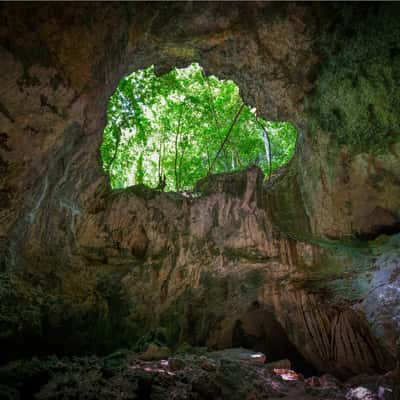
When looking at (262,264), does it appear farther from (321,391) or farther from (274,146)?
(274,146)

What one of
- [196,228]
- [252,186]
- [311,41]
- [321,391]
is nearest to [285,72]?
[311,41]

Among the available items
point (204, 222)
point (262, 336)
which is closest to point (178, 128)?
point (204, 222)

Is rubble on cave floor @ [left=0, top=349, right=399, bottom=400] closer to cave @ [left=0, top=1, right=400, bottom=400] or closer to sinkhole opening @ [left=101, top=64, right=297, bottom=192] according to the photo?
cave @ [left=0, top=1, right=400, bottom=400]

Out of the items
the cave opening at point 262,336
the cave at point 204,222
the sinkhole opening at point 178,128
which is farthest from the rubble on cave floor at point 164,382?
the sinkhole opening at point 178,128

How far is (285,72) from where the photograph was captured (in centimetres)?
611

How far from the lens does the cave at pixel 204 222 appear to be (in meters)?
3.62

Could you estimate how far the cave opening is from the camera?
8.19m

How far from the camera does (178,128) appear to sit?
8773mm

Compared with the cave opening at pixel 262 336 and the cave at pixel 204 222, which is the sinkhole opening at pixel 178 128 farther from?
the cave opening at pixel 262 336

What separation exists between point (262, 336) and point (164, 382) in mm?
5243

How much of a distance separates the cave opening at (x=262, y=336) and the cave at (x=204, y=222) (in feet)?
0.13

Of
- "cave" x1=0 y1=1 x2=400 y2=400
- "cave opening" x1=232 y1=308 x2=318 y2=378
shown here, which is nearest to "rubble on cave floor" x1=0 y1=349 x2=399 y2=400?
"cave" x1=0 y1=1 x2=400 y2=400

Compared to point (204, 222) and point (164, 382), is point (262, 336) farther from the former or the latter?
point (164, 382)

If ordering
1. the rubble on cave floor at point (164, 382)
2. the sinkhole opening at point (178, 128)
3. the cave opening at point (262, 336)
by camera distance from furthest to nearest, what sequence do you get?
the sinkhole opening at point (178, 128) → the cave opening at point (262, 336) → the rubble on cave floor at point (164, 382)
